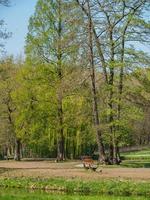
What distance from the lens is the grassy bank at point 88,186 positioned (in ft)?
85.0

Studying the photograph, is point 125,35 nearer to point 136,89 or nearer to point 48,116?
point 136,89

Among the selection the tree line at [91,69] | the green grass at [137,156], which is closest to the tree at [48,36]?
the tree line at [91,69]

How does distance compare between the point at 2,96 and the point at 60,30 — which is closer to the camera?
the point at 60,30

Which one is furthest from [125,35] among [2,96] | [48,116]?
[2,96]

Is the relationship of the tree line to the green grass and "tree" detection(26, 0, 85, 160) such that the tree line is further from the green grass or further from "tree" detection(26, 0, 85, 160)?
the green grass

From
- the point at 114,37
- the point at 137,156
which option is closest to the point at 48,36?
the point at 114,37

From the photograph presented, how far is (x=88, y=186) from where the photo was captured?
27.0 meters

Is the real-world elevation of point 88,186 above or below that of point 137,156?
below

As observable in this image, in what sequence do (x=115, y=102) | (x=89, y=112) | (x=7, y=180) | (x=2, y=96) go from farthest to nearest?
(x=2, y=96)
(x=89, y=112)
(x=115, y=102)
(x=7, y=180)

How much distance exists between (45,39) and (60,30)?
1.78 metres

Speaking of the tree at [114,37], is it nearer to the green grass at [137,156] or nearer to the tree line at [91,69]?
the tree line at [91,69]

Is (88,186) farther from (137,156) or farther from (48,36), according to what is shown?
(137,156)

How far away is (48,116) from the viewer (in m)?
52.8

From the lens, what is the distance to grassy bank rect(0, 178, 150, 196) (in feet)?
85.0
